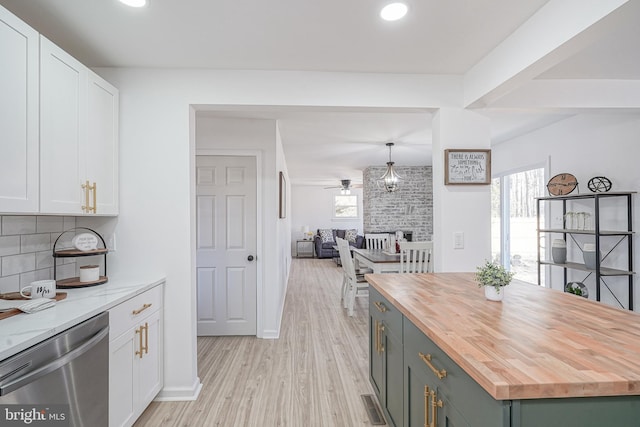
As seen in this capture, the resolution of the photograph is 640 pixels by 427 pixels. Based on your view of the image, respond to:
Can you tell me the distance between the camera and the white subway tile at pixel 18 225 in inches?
70.8

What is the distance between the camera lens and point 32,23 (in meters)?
1.88

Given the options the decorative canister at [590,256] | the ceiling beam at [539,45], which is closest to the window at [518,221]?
the decorative canister at [590,256]

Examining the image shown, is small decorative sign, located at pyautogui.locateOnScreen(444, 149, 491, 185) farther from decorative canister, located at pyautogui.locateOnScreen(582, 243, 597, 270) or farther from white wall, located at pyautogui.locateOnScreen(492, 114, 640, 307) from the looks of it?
white wall, located at pyautogui.locateOnScreen(492, 114, 640, 307)

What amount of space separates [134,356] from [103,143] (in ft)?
4.58

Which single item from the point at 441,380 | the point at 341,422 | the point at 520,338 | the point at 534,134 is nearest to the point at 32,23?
the point at 441,380

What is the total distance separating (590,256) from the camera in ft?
11.5

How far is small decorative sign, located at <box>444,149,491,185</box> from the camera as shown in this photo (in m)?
2.54

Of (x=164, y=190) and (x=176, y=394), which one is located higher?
(x=164, y=190)

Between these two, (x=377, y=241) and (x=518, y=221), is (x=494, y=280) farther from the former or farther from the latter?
(x=377, y=241)

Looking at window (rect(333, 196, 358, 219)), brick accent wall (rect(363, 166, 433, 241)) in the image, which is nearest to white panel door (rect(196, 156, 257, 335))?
brick accent wall (rect(363, 166, 433, 241))

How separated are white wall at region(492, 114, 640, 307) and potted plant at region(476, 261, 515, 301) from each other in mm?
2874

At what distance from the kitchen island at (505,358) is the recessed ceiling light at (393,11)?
1.55 meters

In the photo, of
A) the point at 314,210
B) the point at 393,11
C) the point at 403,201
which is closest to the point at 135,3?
the point at 393,11

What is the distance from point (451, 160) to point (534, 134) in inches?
123
